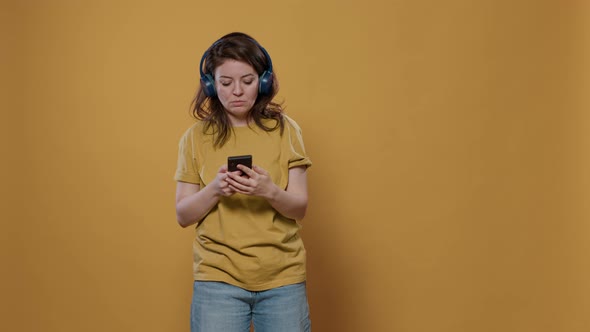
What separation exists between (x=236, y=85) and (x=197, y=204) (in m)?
0.37

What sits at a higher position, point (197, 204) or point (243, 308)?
point (197, 204)

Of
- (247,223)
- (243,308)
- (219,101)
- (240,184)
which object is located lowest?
(243,308)

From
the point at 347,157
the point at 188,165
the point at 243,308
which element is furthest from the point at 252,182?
the point at 347,157

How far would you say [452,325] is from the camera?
3240mm

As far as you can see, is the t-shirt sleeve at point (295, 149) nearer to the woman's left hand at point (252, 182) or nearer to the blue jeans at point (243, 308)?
the woman's left hand at point (252, 182)

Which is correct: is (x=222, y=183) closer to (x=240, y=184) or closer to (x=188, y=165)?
(x=240, y=184)

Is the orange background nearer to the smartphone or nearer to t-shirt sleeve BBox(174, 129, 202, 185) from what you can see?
t-shirt sleeve BBox(174, 129, 202, 185)

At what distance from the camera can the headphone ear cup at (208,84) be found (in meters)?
2.28

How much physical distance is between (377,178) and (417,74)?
46 cm

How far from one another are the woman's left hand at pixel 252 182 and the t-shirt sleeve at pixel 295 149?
0.49ft

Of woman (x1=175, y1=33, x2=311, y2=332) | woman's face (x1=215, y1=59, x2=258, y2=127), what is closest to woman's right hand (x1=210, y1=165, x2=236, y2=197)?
woman (x1=175, y1=33, x2=311, y2=332)

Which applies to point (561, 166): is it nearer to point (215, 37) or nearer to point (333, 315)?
point (333, 315)

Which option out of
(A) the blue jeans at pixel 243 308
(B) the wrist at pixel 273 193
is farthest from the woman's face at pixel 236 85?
(A) the blue jeans at pixel 243 308

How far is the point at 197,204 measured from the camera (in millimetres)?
2193
